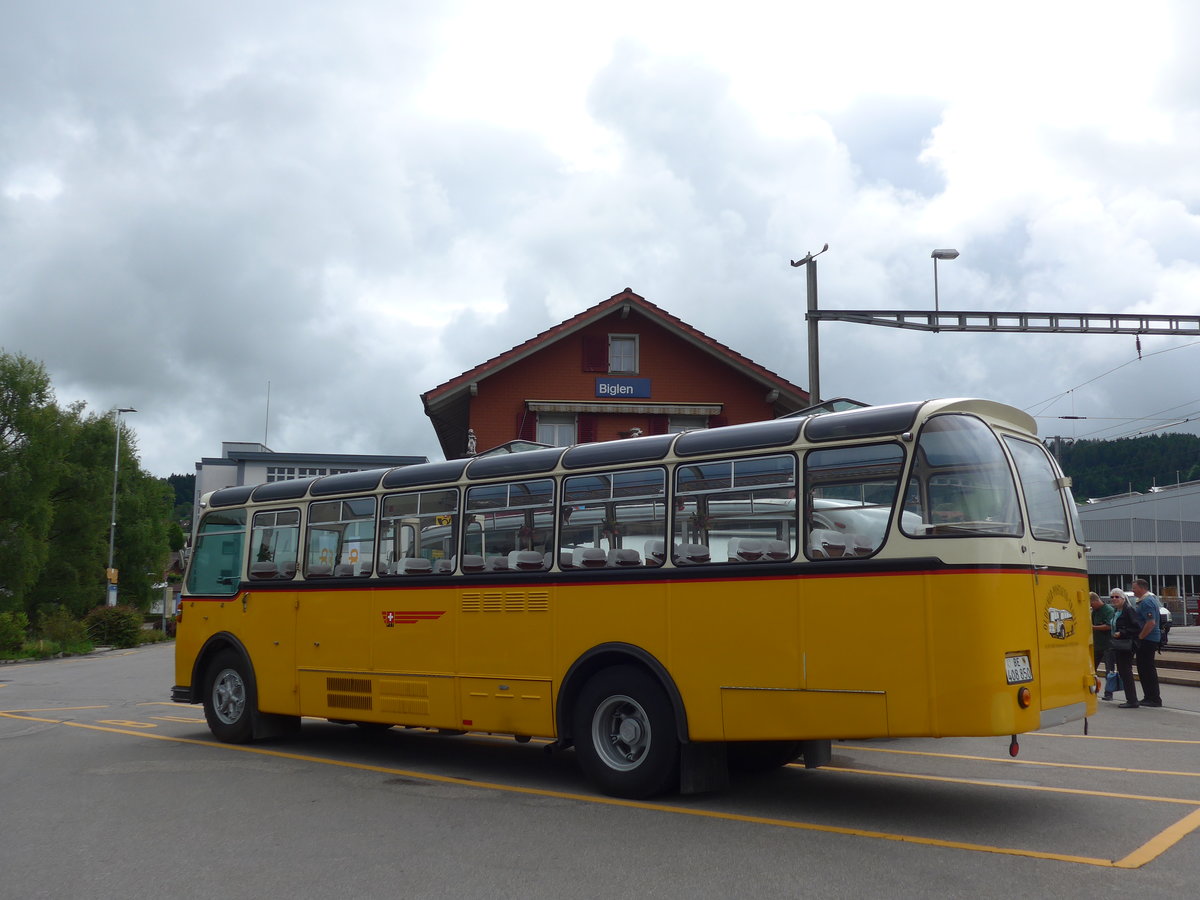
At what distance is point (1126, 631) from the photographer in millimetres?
15664

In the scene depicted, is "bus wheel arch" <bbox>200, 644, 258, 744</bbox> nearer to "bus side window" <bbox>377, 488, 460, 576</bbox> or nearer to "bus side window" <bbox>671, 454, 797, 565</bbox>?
"bus side window" <bbox>377, 488, 460, 576</bbox>

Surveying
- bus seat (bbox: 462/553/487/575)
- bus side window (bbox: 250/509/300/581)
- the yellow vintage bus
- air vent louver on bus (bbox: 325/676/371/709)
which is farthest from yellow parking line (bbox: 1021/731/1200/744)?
bus side window (bbox: 250/509/300/581)

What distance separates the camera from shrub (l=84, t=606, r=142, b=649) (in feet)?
148

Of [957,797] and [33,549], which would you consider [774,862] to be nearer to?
[957,797]

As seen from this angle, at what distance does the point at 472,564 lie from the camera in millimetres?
10180

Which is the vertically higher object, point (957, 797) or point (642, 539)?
point (642, 539)

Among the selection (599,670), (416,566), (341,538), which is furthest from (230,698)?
(599,670)

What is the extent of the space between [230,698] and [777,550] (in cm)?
743

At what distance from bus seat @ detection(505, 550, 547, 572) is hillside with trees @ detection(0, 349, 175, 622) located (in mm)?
37510

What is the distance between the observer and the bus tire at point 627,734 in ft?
27.8

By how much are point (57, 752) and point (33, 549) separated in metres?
40.5

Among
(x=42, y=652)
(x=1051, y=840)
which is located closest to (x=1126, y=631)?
(x=1051, y=840)

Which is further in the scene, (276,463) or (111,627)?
(276,463)

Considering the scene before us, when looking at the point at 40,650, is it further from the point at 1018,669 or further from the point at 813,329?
the point at 1018,669
